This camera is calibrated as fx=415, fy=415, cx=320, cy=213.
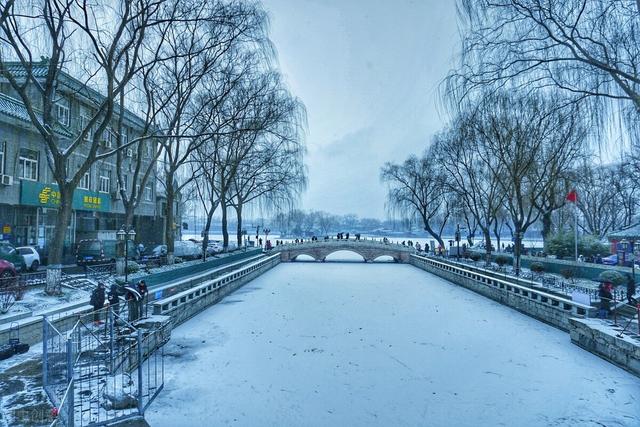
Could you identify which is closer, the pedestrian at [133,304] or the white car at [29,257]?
the pedestrian at [133,304]

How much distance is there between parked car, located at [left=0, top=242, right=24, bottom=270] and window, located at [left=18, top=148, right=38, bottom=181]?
191 inches

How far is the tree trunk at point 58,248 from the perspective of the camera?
12.3 meters

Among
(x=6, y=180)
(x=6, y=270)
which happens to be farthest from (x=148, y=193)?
(x=6, y=270)

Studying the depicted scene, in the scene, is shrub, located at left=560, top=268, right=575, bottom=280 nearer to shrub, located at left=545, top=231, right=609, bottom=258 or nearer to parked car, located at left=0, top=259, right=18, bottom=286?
shrub, located at left=545, top=231, right=609, bottom=258

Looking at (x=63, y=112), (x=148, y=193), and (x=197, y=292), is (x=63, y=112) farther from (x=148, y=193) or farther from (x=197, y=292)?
(x=197, y=292)

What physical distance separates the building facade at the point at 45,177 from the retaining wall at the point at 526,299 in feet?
54.0

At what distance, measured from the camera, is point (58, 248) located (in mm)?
12633

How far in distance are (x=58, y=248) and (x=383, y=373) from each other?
10.3 meters

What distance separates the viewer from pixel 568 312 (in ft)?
41.9

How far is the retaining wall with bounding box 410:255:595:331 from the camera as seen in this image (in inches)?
499

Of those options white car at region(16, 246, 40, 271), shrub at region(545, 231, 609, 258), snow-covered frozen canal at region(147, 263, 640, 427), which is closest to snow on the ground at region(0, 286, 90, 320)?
snow-covered frozen canal at region(147, 263, 640, 427)

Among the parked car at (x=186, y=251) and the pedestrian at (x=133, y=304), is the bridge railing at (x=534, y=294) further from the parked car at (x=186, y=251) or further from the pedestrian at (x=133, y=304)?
the parked car at (x=186, y=251)

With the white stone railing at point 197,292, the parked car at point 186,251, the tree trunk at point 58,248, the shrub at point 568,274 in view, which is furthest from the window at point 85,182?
the shrub at point 568,274

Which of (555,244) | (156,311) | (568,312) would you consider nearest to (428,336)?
(568,312)
